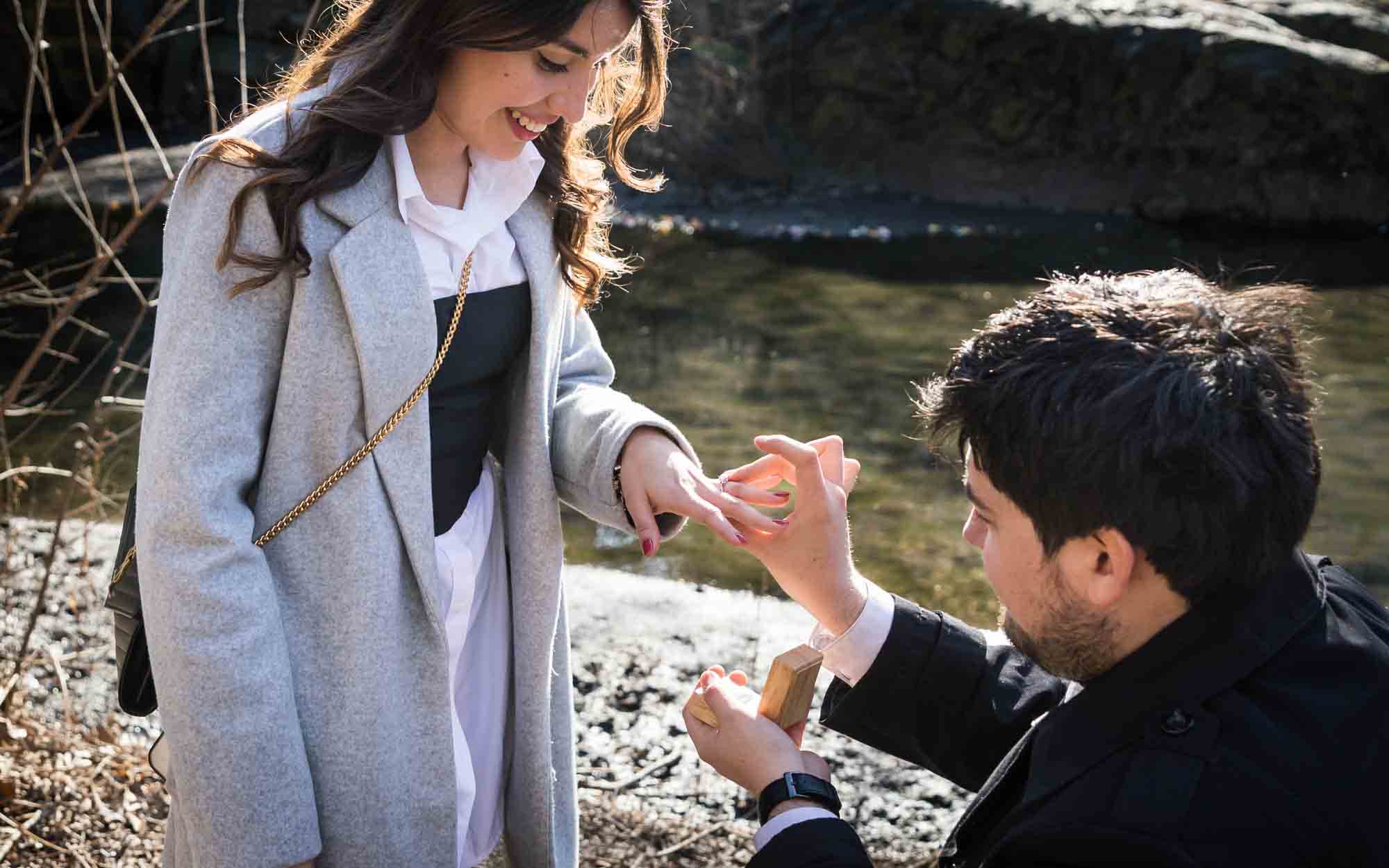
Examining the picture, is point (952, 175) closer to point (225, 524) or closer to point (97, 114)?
point (97, 114)

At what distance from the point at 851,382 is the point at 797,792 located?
5019 mm

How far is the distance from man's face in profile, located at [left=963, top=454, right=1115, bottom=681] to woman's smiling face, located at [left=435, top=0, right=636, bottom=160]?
0.67 m

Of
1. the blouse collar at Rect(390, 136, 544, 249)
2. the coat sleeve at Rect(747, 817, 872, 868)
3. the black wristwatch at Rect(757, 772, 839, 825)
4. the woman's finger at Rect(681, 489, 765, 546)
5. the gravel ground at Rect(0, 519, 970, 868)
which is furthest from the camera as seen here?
the gravel ground at Rect(0, 519, 970, 868)

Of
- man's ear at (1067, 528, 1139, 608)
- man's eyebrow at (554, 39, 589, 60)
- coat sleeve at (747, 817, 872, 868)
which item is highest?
man's eyebrow at (554, 39, 589, 60)

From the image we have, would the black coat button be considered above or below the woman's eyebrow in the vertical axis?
below

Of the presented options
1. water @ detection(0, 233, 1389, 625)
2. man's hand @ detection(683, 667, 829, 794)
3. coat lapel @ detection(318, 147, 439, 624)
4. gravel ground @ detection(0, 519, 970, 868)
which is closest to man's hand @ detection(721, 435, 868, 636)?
man's hand @ detection(683, 667, 829, 794)

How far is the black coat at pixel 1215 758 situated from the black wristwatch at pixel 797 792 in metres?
0.07

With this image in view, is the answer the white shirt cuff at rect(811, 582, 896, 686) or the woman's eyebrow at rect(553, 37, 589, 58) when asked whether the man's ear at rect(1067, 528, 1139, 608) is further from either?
the woman's eyebrow at rect(553, 37, 589, 58)

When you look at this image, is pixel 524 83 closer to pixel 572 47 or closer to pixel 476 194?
pixel 572 47

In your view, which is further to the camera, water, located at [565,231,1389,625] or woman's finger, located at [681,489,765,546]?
water, located at [565,231,1389,625]

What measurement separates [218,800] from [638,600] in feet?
8.34

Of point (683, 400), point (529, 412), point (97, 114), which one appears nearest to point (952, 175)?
point (683, 400)

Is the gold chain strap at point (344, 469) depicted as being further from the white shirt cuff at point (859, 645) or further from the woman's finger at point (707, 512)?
the white shirt cuff at point (859, 645)

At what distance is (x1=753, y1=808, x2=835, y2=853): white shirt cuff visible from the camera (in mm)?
1595
